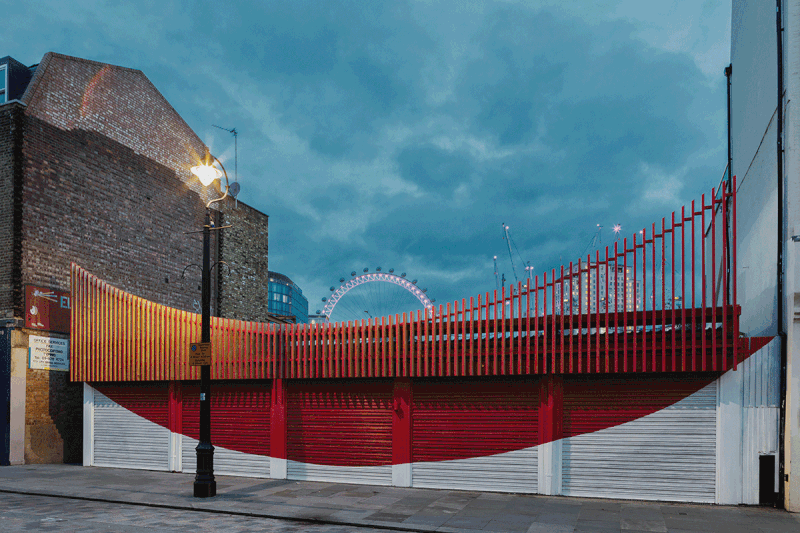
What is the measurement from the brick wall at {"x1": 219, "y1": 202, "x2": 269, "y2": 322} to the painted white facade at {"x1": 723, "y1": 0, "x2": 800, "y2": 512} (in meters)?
21.0

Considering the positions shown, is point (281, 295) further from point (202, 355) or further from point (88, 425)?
point (202, 355)

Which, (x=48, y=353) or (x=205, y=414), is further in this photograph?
(x=48, y=353)

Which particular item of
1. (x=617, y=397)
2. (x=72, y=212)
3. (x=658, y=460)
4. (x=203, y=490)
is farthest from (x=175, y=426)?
(x=658, y=460)

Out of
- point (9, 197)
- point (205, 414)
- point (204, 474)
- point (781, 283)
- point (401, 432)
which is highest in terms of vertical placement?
point (9, 197)

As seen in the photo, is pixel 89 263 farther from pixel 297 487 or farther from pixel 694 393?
pixel 694 393

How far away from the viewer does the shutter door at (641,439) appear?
520 inches

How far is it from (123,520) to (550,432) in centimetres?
887

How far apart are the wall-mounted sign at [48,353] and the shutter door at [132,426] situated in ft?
5.81

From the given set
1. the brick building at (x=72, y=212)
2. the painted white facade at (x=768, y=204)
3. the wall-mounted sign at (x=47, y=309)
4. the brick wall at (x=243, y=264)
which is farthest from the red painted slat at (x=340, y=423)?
the brick wall at (x=243, y=264)

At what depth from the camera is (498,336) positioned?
14680 millimetres

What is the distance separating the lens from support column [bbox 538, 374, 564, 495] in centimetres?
1409

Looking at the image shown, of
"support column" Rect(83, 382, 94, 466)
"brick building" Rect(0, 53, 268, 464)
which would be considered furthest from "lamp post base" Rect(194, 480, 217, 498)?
"support column" Rect(83, 382, 94, 466)

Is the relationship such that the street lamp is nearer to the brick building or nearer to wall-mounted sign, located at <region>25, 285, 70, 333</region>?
the brick building

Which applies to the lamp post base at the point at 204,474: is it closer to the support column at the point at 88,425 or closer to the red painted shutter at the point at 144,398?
the red painted shutter at the point at 144,398
